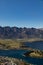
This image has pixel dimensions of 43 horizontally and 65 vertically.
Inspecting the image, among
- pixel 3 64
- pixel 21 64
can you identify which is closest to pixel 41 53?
pixel 21 64

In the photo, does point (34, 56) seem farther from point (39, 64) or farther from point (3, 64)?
point (3, 64)

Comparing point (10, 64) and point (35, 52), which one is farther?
point (35, 52)

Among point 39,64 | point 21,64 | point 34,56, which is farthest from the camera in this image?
point 34,56

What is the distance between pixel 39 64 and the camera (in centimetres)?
8769

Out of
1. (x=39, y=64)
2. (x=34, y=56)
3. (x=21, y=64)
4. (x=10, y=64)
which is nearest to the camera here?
(x=10, y=64)

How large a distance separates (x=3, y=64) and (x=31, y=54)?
162ft

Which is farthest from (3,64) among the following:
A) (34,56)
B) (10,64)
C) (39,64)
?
(34,56)

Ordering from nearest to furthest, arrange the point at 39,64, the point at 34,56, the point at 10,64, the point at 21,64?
the point at 10,64 < the point at 21,64 < the point at 39,64 < the point at 34,56

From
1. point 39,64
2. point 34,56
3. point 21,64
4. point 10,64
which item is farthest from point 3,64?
point 34,56

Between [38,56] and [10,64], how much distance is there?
48.3 metres

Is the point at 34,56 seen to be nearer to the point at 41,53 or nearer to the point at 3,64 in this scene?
the point at 41,53

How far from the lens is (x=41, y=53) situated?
4779 inches

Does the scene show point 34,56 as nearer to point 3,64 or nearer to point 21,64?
point 21,64

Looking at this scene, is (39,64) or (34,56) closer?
(39,64)
